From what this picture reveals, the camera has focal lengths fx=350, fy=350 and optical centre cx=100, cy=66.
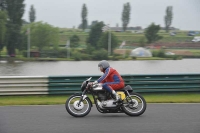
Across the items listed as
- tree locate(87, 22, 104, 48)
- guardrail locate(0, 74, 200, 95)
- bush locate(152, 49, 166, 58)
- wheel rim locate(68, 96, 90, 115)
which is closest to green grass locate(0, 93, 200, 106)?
guardrail locate(0, 74, 200, 95)

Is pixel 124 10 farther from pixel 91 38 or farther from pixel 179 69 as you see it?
pixel 179 69

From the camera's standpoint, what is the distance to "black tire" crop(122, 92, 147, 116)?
8.98m

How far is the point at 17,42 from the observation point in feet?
56.9

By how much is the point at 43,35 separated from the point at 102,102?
9898 mm

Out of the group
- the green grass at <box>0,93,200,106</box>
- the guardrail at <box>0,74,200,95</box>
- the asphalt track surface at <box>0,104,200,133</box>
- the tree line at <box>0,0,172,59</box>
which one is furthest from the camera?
the tree line at <box>0,0,172,59</box>

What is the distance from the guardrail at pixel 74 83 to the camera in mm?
12594

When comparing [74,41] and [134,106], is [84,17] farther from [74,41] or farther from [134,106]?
[134,106]

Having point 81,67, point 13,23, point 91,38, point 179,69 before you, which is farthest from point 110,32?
point 13,23

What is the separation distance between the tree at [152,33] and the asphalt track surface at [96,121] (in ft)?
19.1

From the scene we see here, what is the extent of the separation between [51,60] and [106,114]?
708cm

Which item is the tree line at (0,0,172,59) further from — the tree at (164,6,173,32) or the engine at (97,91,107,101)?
the engine at (97,91,107,101)

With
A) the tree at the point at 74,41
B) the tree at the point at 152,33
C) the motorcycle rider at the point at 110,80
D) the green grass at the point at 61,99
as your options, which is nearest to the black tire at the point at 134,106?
the motorcycle rider at the point at 110,80

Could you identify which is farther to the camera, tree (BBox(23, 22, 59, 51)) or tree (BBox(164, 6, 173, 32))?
tree (BBox(23, 22, 59, 51))

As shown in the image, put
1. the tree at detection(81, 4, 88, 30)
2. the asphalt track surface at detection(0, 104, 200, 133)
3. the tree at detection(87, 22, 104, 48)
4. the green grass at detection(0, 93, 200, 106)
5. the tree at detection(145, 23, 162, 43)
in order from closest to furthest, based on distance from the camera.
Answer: the asphalt track surface at detection(0, 104, 200, 133), the green grass at detection(0, 93, 200, 106), the tree at detection(87, 22, 104, 48), the tree at detection(145, 23, 162, 43), the tree at detection(81, 4, 88, 30)
